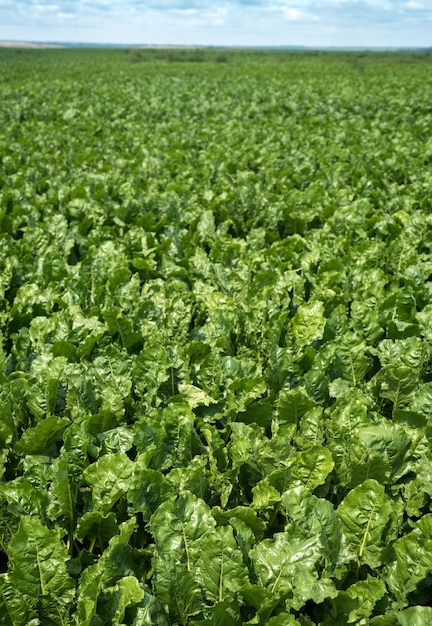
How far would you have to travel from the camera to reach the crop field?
2.50 m

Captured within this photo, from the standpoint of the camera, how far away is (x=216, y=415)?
141 inches

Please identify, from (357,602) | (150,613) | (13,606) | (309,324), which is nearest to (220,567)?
(150,613)

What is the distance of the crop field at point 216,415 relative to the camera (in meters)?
2.50

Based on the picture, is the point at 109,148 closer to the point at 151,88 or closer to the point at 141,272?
the point at 141,272

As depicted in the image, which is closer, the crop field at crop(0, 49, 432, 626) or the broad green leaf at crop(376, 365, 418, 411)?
the crop field at crop(0, 49, 432, 626)

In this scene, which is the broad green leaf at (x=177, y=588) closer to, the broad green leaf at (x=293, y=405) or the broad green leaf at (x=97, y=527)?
the broad green leaf at (x=97, y=527)

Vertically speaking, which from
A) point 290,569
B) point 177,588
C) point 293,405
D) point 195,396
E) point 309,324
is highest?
point 309,324

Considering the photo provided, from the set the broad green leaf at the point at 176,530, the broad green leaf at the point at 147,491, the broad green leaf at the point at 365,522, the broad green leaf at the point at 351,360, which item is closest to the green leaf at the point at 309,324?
the broad green leaf at the point at 351,360

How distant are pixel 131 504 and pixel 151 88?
2682 cm

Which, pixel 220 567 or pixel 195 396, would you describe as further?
pixel 195 396

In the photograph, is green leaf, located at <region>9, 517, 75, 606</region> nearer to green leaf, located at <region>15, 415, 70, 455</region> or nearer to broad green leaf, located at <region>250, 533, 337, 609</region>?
green leaf, located at <region>15, 415, 70, 455</region>

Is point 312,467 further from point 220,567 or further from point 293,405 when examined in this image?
point 220,567

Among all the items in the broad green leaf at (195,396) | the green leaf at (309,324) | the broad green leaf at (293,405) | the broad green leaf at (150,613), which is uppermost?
the green leaf at (309,324)

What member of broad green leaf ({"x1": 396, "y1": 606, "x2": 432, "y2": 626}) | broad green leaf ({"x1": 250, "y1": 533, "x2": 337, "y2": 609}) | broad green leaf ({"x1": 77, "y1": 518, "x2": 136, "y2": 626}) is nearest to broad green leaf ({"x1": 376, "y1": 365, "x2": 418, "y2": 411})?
broad green leaf ({"x1": 250, "y1": 533, "x2": 337, "y2": 609})
